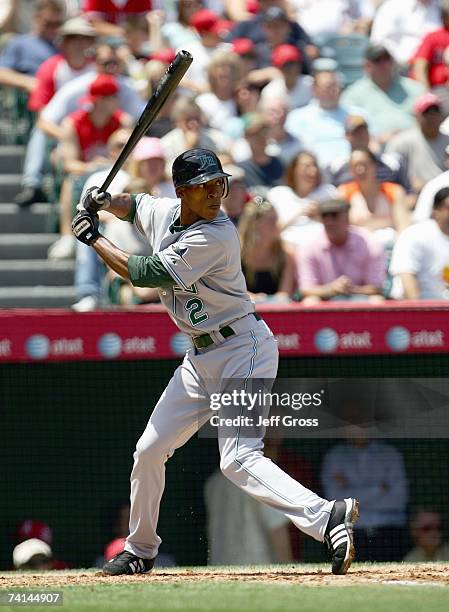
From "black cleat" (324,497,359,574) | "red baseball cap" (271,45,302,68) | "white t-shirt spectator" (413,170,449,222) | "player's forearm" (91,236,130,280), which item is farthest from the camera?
"red baseball cap" (271,45,302,68)

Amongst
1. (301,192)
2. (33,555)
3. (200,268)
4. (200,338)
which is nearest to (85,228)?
(200,268)

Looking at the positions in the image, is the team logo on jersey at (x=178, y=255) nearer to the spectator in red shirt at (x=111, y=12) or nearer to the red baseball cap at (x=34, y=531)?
the red baseball cap at (x=34, y=531)

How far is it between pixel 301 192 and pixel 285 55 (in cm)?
188

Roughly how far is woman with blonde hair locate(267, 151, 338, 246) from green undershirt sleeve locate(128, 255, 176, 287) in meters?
3.37

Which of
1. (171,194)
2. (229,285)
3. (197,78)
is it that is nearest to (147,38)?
(197,78)

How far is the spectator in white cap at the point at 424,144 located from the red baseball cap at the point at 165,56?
5.81ft

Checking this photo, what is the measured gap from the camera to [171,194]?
8.28 metres

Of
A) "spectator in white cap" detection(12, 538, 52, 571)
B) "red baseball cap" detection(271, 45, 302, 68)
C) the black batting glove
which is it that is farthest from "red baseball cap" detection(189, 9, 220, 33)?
the black batting glove

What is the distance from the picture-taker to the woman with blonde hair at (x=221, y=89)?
9.68m

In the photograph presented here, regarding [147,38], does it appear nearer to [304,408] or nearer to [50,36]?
[50,36]

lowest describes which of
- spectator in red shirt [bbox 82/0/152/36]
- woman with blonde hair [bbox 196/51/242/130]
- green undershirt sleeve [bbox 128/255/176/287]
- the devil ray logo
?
green undershirt sleeve [bbox 128/255/176/287]

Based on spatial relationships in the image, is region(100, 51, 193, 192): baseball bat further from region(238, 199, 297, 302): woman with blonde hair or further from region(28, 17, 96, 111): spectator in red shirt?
region(28, 17, 96, 111): spectator in red shirt

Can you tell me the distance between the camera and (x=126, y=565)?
5.46 meters

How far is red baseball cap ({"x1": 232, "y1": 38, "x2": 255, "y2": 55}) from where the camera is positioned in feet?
33.9
